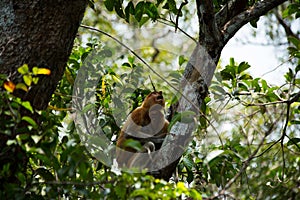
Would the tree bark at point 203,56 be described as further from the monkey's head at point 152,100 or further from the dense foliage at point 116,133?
the monkey's head at point 152,100

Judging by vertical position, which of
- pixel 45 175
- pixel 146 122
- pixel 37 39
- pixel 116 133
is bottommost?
pixel 45 175

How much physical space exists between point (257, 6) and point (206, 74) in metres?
0.66

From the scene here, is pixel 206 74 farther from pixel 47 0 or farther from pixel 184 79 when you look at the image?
pixel 47 0

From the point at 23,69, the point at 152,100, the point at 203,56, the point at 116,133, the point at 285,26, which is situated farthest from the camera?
the point at 285,26

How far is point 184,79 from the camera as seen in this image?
2.80 meters

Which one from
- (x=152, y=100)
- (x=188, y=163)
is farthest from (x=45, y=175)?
(x=152, y=100)

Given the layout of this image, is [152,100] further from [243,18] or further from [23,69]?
[23,69]

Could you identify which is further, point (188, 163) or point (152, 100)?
point (152, 100)

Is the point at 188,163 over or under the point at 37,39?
under

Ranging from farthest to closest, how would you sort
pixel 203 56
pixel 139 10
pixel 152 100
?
pixel 152 100
pixel 139 10
pixel 203 56

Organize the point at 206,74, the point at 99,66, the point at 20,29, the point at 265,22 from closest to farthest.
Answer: the point at 20,29, the point at 206,74, the point at 99,66, the point at 265,22

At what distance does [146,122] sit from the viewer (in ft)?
12.1

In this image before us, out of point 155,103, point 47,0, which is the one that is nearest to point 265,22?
point 155,103

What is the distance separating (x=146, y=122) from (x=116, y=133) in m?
0.35
